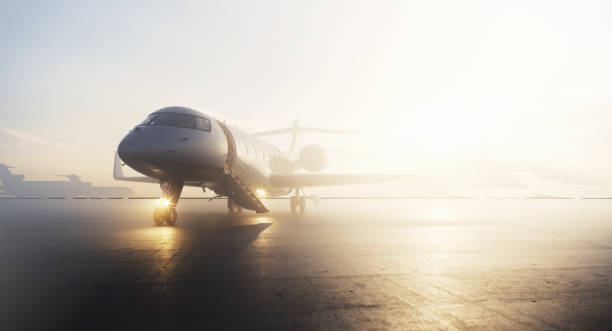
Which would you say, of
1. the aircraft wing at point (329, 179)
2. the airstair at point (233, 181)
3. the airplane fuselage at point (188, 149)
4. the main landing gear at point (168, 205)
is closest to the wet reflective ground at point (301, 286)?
the airplane fuselage at point (188, 149)

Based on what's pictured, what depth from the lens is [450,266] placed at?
584 centimetres

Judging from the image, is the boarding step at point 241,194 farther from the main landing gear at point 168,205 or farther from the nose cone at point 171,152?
the main landing gear at point 168,205

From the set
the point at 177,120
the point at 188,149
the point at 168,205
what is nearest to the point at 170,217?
the point at 168,205

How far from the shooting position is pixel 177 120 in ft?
39.3

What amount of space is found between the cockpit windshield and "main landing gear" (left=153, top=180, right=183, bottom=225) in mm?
2356

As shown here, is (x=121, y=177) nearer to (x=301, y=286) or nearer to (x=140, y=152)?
(x=140, y=152)

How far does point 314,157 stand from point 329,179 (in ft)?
14.8

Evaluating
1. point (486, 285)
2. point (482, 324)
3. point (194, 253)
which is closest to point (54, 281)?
point (194, 253)

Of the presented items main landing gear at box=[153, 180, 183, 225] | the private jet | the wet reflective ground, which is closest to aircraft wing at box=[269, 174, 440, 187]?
the private jet

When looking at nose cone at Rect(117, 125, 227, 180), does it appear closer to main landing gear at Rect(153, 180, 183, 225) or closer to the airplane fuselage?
the airplane fuselage

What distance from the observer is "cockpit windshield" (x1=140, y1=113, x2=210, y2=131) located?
1170 cm

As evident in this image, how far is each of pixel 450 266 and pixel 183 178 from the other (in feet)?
32.9

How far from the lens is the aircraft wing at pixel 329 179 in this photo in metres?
19.2

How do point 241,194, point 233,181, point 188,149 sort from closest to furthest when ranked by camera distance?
point 188,149 < point 233,181 < point 241,194
